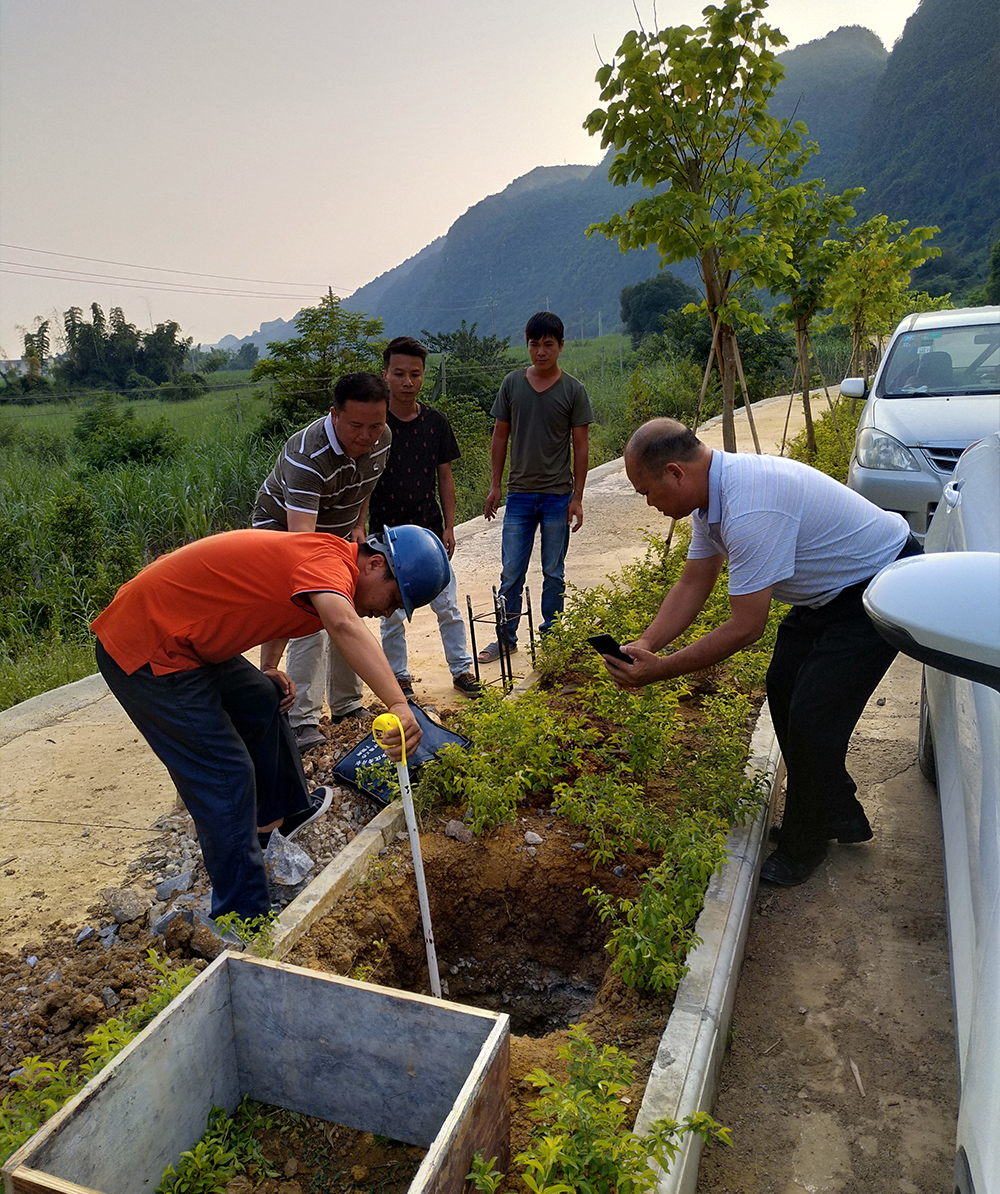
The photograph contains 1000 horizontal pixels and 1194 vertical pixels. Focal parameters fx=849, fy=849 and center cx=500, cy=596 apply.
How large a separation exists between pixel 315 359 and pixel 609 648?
11.4 m

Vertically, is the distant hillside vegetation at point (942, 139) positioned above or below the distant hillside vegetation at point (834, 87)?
below

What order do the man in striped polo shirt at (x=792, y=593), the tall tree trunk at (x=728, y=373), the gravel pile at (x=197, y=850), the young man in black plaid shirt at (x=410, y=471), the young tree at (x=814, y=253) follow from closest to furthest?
the man in striped polo shirt at (x=792, y=593) < the gravel pile at (x=197, y=850) < the young man in black plaid shirt at (x=410, y=471) < the tall tree trunk at (x=728, y=373) < the young tree at (x=814, y=253)

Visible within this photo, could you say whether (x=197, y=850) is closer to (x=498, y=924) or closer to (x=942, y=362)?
(x=498, y=924)

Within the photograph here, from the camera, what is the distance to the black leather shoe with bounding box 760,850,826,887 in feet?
11.5

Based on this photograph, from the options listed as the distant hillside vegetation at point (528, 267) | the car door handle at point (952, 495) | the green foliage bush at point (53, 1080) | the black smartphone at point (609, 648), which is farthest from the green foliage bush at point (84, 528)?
the distant hillside vegetation at point (528, 267)

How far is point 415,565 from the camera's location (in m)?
2.82

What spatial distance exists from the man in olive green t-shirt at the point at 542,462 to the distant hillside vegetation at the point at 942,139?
171 ft

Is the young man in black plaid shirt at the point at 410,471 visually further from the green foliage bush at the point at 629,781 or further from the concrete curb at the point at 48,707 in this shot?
the concrete curb at the point at 48,707

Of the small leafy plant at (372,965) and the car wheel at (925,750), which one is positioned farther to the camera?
the car wheel at (925,750)

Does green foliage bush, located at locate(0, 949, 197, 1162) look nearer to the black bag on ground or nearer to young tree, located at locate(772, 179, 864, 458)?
the black bag on ground

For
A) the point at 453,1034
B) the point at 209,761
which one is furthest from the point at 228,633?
the point at 453,1034

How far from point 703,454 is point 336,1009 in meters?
2.18

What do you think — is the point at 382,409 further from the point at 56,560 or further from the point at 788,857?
the point at 56,560

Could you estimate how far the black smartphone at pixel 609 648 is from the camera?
3.32 meters
